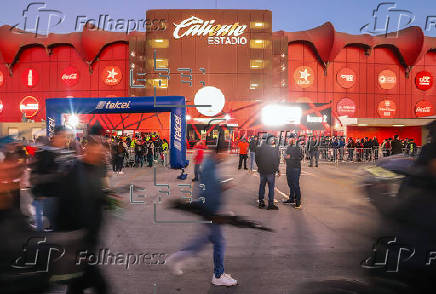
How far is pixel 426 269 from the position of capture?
272 cm

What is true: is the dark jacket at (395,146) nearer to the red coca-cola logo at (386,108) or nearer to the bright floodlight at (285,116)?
the bright floodlight at (285,116)

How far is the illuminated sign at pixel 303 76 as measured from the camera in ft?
119

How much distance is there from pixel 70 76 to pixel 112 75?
546cm

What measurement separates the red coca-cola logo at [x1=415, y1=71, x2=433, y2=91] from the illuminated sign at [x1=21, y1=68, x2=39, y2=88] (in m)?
47.6

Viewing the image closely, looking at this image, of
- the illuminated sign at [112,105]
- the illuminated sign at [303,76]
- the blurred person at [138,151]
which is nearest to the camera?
the illuminated sign at [112,105]

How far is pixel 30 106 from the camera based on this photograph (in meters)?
37.8

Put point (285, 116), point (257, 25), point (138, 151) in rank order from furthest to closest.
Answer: point (257, 25), point (285, 116), point (138, 151)

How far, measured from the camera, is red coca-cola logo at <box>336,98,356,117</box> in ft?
120

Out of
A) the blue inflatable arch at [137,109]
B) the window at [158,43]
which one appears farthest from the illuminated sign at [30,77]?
the blue inflatable arch at [137,109]

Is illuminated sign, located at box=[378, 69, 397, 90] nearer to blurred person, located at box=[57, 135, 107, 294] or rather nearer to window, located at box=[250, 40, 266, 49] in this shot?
window, located at box=[250, 40, 266, 49]

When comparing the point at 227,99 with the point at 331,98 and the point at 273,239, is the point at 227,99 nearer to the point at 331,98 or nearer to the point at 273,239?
the point at 331,98

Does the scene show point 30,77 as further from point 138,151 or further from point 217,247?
point 217,247

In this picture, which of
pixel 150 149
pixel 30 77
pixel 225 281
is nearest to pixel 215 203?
pixel 225 281

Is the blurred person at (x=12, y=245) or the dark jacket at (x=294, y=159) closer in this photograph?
the blurred person at (x=12, y=245)
